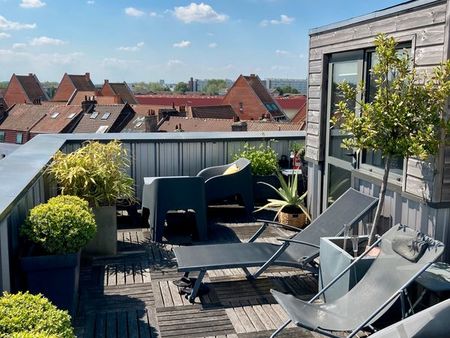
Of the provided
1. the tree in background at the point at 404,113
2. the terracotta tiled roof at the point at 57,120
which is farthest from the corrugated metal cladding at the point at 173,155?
the terracotta tiled roof at the point at 57,120

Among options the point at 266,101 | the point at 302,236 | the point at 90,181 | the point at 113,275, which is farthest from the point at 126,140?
the point at 266,101

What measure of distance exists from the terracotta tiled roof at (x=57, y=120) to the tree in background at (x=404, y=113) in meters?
34.0

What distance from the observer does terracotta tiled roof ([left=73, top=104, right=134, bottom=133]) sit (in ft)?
113

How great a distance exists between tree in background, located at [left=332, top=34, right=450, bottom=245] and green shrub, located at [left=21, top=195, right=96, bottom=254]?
85.8 inches

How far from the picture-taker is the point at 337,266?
366cm

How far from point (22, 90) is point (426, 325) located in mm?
62875

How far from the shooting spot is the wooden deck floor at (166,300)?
3.55 m

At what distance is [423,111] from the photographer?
11.3ft

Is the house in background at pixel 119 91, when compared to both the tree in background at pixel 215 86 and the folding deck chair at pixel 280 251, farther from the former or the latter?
the folding deck chair at pixel 280 251

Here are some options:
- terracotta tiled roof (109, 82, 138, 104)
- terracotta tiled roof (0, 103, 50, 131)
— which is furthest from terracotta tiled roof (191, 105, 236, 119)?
terracotta tiled roof (109, 82, 138, 104)

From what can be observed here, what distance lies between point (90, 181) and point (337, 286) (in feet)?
8.76

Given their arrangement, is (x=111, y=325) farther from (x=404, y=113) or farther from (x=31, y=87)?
(x=31, y=87)

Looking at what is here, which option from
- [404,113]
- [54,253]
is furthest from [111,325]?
[404,113]

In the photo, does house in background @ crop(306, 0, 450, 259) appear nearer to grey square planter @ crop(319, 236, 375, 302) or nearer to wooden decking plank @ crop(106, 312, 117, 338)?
grey square planter @ crop(319, 236, 375, 302)
